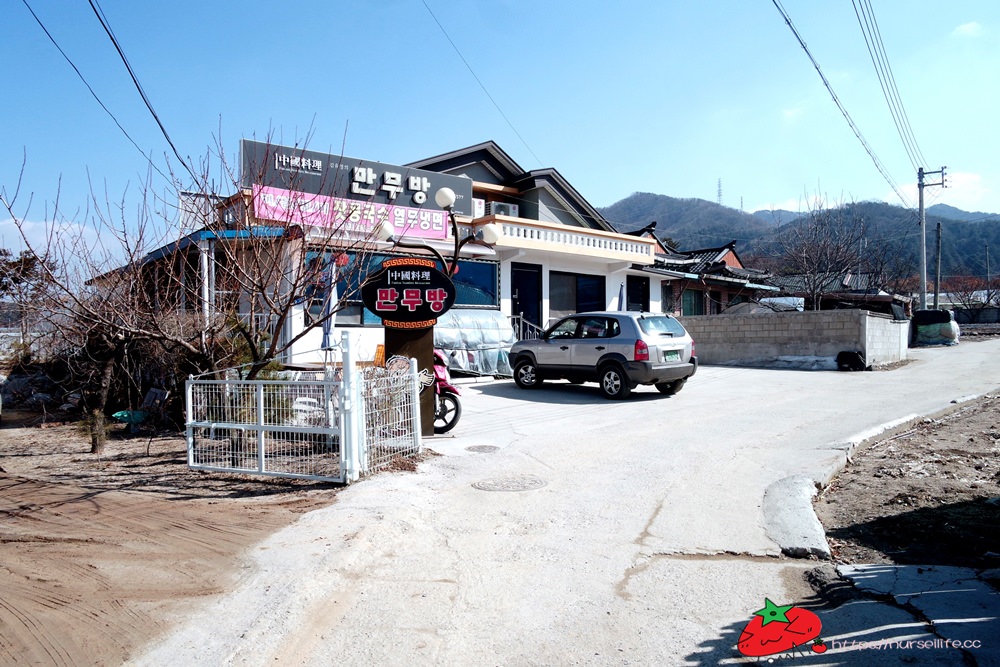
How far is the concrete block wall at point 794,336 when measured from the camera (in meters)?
18.0

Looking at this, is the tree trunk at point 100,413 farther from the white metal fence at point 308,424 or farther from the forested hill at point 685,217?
the forested hill at point 685,217

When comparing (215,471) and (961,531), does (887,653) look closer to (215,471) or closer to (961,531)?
(961,531)

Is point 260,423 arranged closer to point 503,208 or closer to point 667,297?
point 503,208

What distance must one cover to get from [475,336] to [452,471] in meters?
9.77

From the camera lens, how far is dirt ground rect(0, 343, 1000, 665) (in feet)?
12.0

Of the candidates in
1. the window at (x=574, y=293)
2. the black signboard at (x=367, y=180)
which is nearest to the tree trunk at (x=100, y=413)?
the black signboard at (x=367, y=180)

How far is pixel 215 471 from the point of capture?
7.04 meters

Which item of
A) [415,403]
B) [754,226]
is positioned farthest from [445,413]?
[754,226]

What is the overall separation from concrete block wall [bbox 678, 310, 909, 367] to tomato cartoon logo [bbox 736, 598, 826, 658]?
16.3 metres

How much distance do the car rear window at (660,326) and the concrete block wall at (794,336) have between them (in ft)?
25.3

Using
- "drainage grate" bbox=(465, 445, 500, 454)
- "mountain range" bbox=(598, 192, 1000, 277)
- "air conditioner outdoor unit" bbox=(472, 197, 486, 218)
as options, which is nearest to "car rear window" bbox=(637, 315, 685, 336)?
"drainage grate" bbox=(465, 445, 500, 454)

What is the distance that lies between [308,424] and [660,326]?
8.00m

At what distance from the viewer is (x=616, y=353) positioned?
12.3 metres

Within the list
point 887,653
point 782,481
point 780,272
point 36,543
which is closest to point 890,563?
point 887,653
